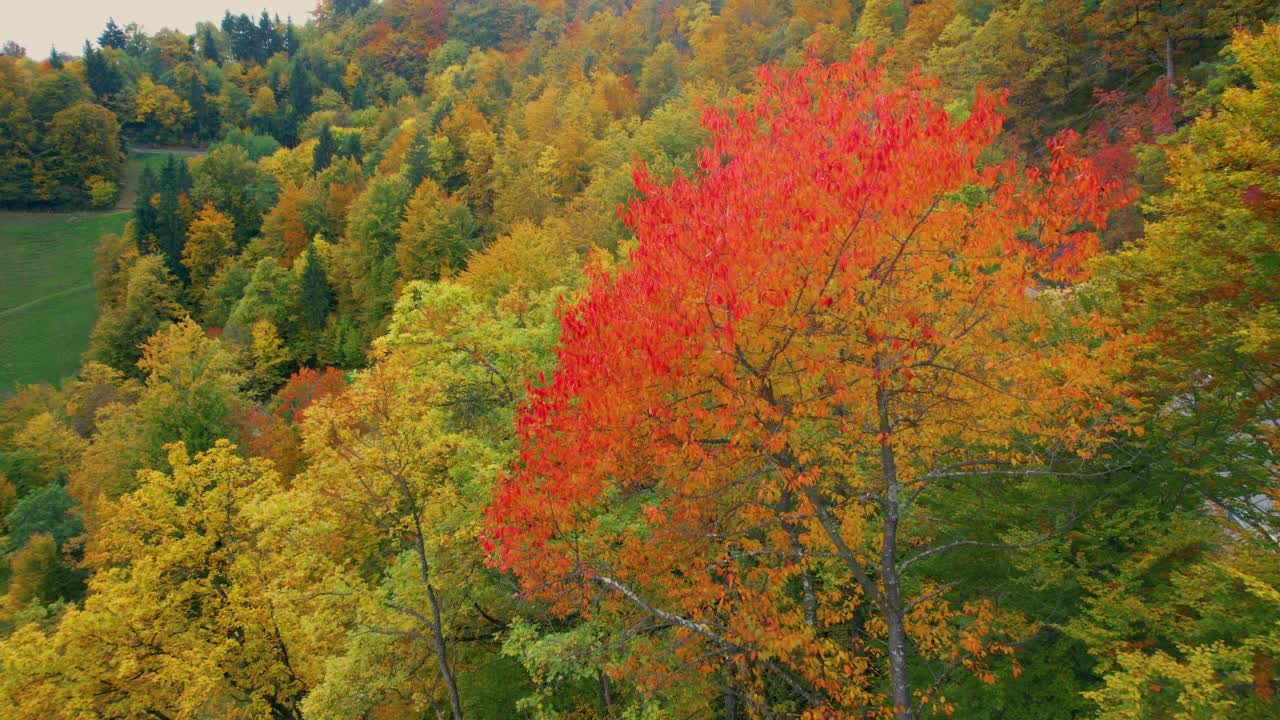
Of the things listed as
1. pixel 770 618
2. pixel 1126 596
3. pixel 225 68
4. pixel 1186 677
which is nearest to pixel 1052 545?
pixel 1126 596

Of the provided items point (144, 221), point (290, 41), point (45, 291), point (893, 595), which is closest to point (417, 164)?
point (144, 221)

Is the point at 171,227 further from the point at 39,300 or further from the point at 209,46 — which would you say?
the point at 209,46

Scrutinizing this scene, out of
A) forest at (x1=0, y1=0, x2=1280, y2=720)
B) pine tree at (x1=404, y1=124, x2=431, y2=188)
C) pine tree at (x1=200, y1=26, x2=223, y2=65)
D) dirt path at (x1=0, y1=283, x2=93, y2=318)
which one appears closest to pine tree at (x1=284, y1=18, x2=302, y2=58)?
pine tree at (x1=200, y1=26, x2=223, y2=65)

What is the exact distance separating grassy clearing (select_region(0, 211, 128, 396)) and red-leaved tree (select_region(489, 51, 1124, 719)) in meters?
72.0

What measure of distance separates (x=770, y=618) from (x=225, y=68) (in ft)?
490

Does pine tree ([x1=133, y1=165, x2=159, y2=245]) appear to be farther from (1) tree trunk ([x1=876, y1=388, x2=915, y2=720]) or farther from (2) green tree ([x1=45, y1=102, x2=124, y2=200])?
(1) tree trunk ([x1=876, y1=388, x2=915, y2=720])

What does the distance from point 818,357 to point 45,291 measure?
310 ft

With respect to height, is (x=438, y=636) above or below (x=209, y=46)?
below

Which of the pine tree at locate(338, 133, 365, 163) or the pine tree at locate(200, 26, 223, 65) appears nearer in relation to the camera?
the pine tree at locate(338, 133, 365, 163)

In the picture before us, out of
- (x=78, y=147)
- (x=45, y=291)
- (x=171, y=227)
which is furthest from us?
(x=78, y=147)

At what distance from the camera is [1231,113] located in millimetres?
9242

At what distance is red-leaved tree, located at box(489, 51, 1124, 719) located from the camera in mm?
7926

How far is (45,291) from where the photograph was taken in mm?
72938

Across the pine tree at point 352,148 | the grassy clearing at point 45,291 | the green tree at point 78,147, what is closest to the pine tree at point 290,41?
→ the green tree at point 78,147
